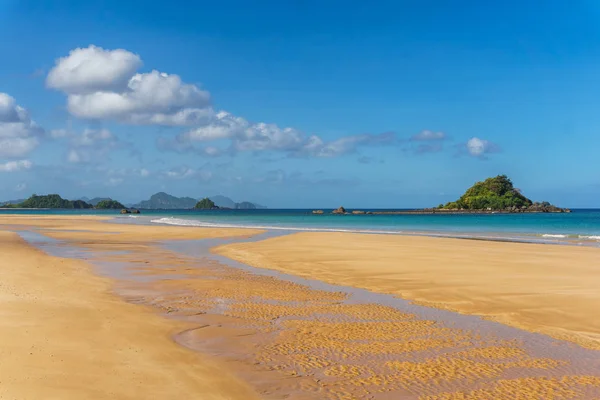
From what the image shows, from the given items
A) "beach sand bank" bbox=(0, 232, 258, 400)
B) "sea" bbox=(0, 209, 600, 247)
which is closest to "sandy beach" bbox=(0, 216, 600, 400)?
"beach sand bank" bbox=(0, 232, 258, 400)

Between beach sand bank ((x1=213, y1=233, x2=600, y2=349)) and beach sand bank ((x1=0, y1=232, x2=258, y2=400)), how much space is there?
7649mm

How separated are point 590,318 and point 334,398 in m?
8.33

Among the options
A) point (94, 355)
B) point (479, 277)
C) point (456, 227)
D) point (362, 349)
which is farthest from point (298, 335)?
point (456, 227)

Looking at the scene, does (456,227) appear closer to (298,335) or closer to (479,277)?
(479,277)

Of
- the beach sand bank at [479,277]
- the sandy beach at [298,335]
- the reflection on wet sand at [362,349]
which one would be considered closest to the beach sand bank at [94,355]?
the sandy beach at [298,335]

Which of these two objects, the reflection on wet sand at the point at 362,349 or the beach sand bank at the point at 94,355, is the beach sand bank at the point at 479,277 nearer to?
the reflection on wet sand at the point at 362,349

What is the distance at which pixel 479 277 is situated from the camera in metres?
19.0

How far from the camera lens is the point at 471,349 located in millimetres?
9648

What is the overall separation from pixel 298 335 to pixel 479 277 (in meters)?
11.0

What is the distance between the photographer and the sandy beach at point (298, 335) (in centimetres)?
745

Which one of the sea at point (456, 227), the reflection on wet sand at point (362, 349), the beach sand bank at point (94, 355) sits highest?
the sea at point (456, 227)

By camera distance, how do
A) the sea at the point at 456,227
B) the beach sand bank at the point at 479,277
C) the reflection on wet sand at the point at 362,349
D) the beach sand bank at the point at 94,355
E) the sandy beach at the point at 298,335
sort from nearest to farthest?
the beach sand bank at the point at 94,355 < the sandy beach at the point at 298,335 < the reflection on wet sand at the point at 362,349 < the beach sand bank at the point at 479,277 < the sea at the point at 456,227

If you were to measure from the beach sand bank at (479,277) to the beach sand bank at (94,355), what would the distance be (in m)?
7.65

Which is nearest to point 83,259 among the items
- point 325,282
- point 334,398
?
point 325,282
